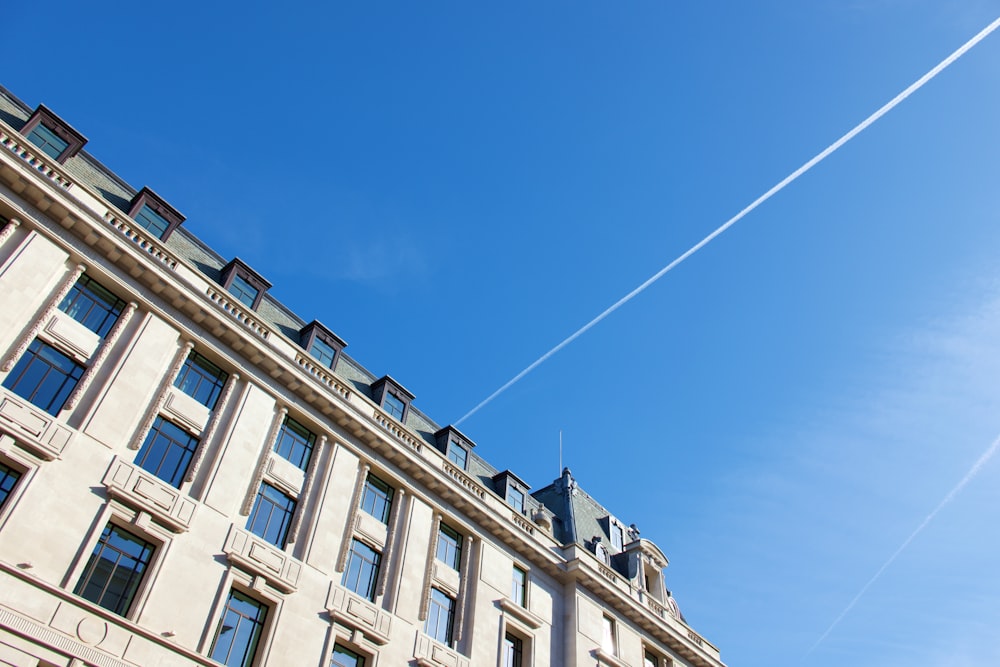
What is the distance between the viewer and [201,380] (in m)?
27.5

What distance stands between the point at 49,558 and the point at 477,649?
16676 mm

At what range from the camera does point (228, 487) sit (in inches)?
1013

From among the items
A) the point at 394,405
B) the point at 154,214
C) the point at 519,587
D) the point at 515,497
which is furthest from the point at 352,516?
the point at 154,214

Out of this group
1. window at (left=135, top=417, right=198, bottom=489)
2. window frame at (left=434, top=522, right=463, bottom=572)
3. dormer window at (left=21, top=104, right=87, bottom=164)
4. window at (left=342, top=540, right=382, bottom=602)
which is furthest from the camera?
window frame at (left=434, top=522, right=463, bottom=572)

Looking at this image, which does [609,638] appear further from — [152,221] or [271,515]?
[152,221]

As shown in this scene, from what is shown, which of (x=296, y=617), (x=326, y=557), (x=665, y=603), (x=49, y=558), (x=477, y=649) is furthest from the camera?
(x=665, y=603)

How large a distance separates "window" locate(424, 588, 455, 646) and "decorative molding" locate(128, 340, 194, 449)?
12.8m

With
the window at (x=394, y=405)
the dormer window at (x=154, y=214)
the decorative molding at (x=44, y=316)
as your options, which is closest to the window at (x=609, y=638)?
the window at (x=394, y=405)

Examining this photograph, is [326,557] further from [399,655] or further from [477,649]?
[477,649]

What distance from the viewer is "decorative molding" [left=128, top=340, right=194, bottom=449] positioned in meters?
24.1

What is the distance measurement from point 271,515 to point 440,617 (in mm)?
8531

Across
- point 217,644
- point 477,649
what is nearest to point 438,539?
point 477,649

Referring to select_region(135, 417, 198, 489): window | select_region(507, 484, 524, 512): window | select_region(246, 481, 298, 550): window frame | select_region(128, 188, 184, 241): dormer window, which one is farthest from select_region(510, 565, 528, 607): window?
select_region(128, 188, 184, 241): dormer window

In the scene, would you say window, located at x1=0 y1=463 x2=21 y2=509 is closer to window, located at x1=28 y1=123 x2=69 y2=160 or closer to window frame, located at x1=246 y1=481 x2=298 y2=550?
window frame, located at x1=246 y1=481 x2=298 y2=550
